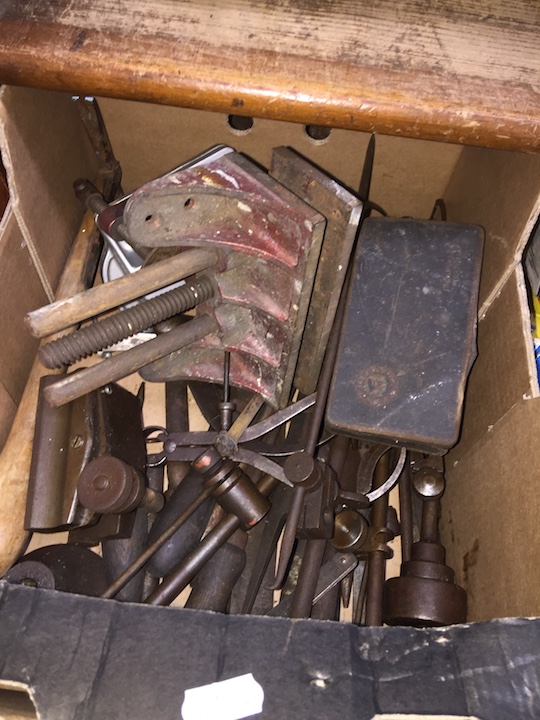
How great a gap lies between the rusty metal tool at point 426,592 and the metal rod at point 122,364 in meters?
0.53

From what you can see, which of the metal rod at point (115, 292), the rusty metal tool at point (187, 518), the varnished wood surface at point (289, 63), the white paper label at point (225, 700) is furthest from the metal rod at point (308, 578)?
the varnished wood surface at point (289, 63)

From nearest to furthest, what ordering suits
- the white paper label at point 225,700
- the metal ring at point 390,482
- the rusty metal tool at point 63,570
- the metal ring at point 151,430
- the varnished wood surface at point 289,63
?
the white paper label at point 225,700
the varnished wood surface at point 289,63
the rusty metal tool at point 63,570
the metal ring at point 390,482
the metal ring at point 151,430

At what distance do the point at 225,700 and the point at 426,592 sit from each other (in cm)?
52

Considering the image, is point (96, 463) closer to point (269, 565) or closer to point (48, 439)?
point (48, 439)

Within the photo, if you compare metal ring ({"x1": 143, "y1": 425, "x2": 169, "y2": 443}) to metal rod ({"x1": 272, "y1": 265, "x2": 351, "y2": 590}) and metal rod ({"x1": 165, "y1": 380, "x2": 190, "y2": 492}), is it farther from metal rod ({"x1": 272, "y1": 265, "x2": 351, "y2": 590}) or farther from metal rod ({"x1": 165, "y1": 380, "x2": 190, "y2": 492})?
metal rod ({"x1": 272, "y1": 265, "x2": 351, "y2": 590})

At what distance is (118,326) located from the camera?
38.4 inches

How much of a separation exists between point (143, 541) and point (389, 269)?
652 millimetres

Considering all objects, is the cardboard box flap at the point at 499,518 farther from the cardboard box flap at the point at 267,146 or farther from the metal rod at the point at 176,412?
the cardboard box flap at the point at 267,146

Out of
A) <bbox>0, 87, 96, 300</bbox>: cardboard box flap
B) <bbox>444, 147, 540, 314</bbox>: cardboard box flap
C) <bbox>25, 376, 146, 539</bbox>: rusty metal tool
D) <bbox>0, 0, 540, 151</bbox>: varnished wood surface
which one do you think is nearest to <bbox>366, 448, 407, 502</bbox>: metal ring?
<bbox>444, 147, 540, 314</bbox>: cardboard box flap

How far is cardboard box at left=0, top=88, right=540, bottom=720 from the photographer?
0.60 metres

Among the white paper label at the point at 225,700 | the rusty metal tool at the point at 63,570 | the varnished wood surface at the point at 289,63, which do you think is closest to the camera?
the white paper label at the point at 225,700

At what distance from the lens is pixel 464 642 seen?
638 millimetres

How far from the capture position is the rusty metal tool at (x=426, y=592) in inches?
39.6

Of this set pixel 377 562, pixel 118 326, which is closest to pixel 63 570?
pixel 118 326
